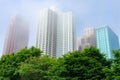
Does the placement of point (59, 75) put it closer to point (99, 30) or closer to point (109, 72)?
point (109, 72)

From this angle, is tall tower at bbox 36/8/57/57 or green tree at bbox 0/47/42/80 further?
tall tower at bbox 36/8/57/57

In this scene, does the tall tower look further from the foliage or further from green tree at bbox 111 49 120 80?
green tree at bbox 111 49 120 80

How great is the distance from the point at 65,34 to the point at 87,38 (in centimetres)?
2144

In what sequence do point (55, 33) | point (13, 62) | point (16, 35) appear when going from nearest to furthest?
point (13, 62) → point (55, 33) → point (16, 35)

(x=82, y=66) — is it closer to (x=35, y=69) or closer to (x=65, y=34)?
(x=35, y=69)

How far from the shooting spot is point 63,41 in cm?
7950

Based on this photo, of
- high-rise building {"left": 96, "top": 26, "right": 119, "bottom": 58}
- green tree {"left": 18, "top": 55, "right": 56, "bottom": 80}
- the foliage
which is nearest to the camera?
the foliage

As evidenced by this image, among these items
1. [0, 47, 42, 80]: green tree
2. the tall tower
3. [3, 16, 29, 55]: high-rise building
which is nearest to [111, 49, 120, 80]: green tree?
[0, 47, 42, 80]: green tree

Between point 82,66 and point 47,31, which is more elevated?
point 47,31

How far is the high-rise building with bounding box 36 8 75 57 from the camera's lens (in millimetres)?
77562

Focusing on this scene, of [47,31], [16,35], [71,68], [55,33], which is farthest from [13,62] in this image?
[16,35]

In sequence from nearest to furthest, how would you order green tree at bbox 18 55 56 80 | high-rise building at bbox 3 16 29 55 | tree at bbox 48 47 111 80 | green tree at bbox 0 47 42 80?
tree at bbox 48 47 111 80 < green tree at bbox 18 55 56 80 < green tree at bbox 0 47 42 80 < high-rise building at bbox 3 16 29 55

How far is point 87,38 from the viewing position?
10081 cm

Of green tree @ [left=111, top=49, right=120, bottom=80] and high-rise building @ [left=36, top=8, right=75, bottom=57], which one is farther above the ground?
high-rise building @ [left=36, top=8, right=75, bottom=57]
